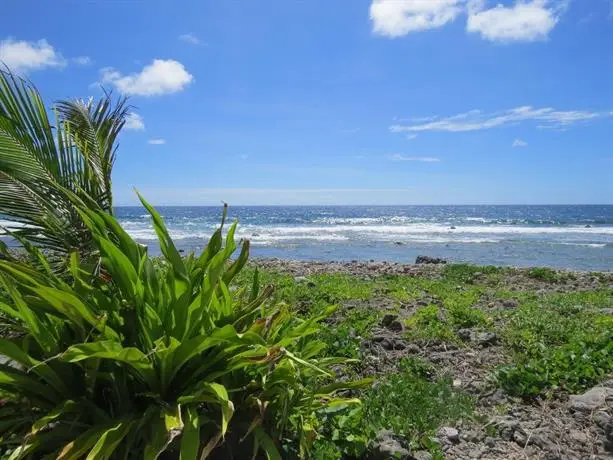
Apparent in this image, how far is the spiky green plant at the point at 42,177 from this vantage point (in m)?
2.93

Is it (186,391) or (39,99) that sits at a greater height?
(39,99)

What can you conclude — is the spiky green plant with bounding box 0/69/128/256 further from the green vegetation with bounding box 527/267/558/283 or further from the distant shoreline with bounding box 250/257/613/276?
the green vegetation with bounding box 527/267/558/283

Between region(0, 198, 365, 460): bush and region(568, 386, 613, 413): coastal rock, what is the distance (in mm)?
2203

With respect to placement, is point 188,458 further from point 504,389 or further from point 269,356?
point 504,389

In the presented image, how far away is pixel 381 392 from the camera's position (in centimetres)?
382

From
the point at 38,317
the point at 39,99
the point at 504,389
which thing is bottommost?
the point at 504,389

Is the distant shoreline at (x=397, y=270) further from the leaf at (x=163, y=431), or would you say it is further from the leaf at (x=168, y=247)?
the leaf at (x=163, y=431)

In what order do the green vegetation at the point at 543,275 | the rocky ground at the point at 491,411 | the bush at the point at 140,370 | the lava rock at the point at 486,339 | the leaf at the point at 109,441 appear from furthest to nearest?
the green vegetation at the point at 543,275, the lava rock at the point at 486,339, the rocky ground at the point at 491,411, the bush at the point at 140,370, the leaf at the point at 109,441

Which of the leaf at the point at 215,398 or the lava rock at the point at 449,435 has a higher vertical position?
the leaf at the point at 215,398

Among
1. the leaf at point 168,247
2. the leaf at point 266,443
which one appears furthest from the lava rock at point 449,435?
the leaf at point 168,247

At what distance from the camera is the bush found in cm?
214

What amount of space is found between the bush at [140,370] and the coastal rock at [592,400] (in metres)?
2.20

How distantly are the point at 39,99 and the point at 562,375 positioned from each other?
4.53 m

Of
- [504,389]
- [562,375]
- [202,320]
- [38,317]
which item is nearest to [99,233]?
[38,317]
